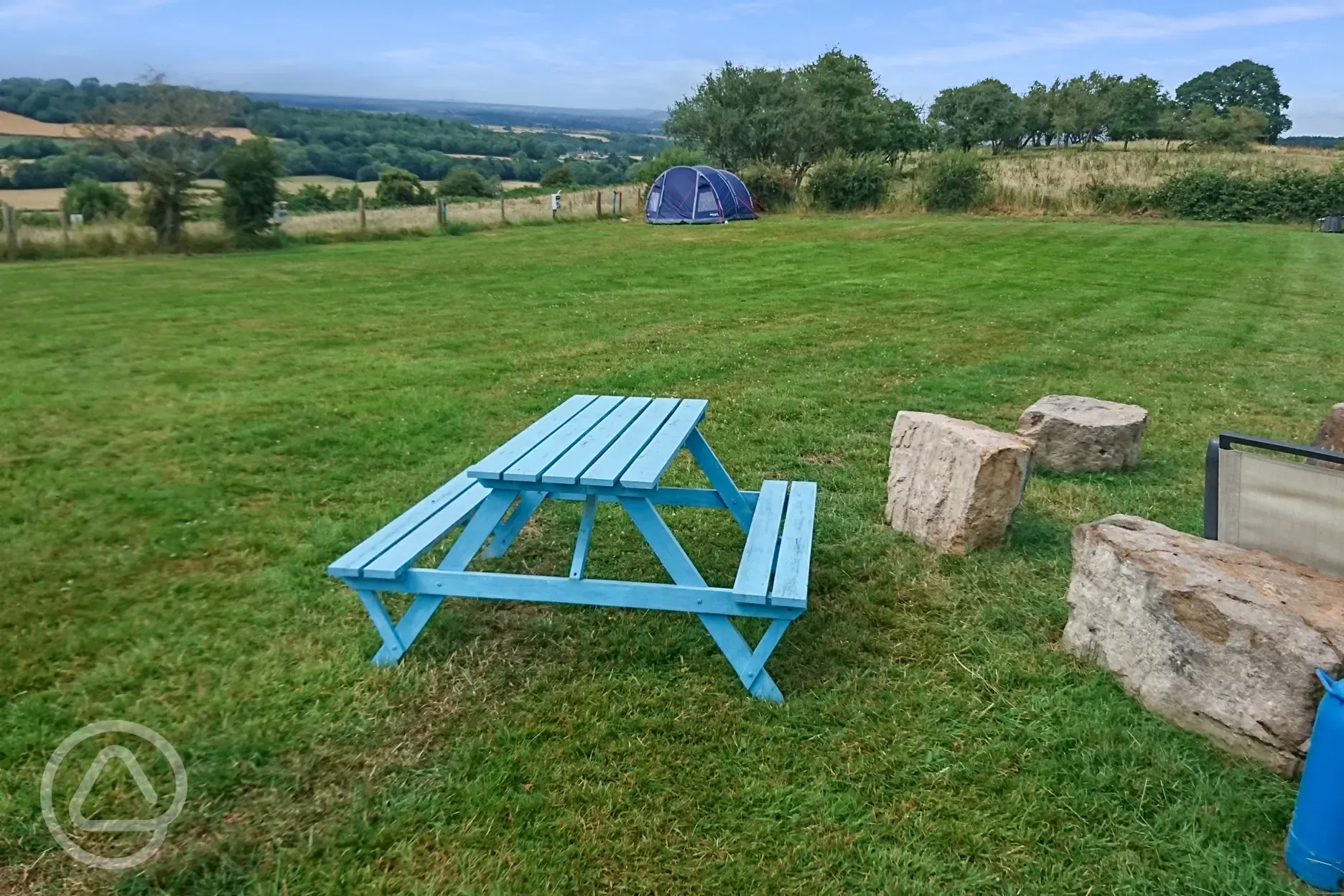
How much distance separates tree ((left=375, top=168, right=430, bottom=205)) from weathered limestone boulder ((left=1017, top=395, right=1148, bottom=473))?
110 feet

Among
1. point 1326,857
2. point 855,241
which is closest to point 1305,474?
point 1326,857

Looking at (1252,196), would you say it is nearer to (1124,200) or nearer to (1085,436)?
(1124,200)

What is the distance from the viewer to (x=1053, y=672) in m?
3.14

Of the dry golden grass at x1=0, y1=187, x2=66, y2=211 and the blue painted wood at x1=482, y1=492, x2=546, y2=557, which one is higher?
the dry golden grass at x1=0, y1=187, x2=66, y2=211

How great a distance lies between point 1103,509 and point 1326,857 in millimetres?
2576

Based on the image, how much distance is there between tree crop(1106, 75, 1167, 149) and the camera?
58031mm

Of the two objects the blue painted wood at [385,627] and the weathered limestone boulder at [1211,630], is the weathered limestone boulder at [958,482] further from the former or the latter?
the blue painted wood at [385,627]

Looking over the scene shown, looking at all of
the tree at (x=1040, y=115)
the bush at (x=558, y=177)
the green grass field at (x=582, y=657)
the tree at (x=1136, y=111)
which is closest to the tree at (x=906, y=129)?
the tree at (x=1040, y=115)

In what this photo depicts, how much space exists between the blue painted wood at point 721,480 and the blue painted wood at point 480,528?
109cm

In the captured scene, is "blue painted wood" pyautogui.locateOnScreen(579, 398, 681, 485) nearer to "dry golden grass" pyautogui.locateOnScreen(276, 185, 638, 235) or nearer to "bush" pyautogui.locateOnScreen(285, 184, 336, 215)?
"dry golden grass" pyautogui.locateOnScreen(276, 185, 638, 235)

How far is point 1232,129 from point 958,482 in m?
55.2

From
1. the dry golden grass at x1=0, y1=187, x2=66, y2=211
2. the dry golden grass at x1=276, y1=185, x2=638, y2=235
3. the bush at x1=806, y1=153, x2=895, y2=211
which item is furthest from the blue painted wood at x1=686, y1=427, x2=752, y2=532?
the bush at x1=806, y1=153, x2=895, y2=211

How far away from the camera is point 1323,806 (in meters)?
2.16

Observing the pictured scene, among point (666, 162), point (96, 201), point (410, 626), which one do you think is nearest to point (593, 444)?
point (410, 626)
